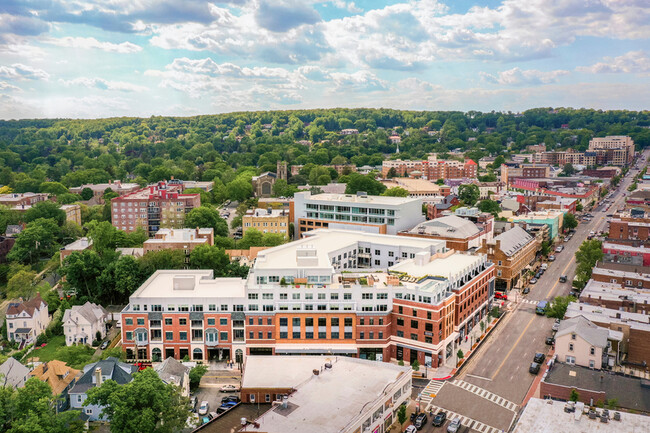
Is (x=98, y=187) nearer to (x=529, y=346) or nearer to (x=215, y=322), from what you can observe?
(x=215, y=322)

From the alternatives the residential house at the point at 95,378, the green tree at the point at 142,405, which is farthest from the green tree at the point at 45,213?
the green tree at the point at 142,405

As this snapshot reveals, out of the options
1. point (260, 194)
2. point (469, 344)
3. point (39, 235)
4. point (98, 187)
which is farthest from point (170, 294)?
point (98, 187)

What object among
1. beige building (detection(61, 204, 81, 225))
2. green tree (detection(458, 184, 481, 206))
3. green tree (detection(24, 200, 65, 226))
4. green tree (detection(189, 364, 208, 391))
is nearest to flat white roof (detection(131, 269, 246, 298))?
green tree (detection(189, 364, 208, 391))

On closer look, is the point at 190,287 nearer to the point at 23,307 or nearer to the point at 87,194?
the point at 23,307

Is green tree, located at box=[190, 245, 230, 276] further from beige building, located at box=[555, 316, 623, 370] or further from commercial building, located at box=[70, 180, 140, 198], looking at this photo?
commercial building, located at box=[70, 180, 140, 198]

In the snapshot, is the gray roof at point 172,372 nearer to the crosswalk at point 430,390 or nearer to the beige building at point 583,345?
the crosswalk at point 430,390
